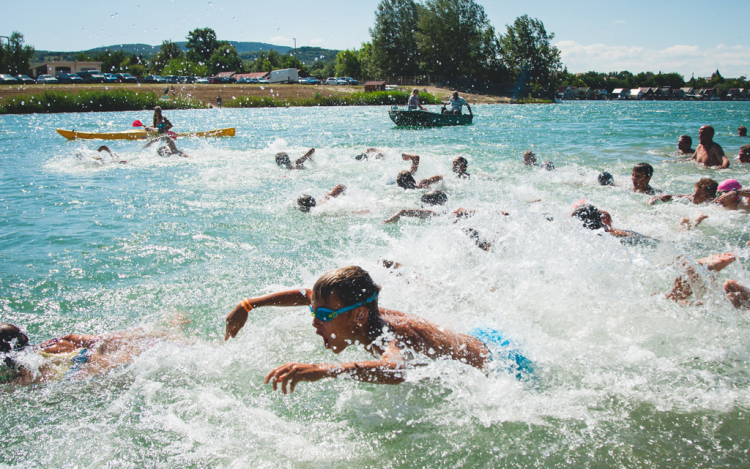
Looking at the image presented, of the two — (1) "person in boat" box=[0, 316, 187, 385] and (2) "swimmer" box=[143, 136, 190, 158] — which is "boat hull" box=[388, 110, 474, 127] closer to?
(2) "swimmer" box=[143, 136, 190, 158]

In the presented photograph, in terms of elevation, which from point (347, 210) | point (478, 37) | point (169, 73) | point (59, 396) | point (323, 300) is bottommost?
point (59, 396)

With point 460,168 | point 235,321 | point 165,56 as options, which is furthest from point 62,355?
point 165,56

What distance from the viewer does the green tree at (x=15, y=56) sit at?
7144 centimetres

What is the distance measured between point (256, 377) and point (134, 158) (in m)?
14.7

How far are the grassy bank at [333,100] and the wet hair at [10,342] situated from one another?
49.2m

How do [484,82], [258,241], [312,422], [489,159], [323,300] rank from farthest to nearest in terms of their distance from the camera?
[484,82] → [489,159] → [258,241] → [312,422] → [323,300]

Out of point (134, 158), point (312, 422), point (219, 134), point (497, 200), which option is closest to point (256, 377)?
point (312, 422)

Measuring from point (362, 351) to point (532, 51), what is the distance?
9616 centimetres

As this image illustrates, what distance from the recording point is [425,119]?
25.3m

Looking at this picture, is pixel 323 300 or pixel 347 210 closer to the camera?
pixel 323 300

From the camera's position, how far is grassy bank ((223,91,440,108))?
165 feet

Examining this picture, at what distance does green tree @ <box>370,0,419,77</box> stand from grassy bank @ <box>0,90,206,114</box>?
53525 millimetres

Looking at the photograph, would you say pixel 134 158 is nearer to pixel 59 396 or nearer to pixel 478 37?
pixel 59 396

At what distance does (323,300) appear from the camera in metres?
2.63
